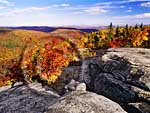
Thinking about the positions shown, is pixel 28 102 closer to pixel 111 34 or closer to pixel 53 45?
pixel 53 45

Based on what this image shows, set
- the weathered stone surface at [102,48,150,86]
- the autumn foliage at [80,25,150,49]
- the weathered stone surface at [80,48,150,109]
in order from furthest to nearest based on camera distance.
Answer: the autumn foliage at [80,25,150,49] < the weathered stone surface at [102,48,150,86] < the weathered stone surface at [80,48,150,109]

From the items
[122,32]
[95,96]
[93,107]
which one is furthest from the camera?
[122,32]

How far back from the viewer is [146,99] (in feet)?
65.4

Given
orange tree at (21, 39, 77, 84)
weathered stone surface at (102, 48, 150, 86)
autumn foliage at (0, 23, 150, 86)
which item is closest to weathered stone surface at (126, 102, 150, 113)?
weathered stone surface at (102, 48, 150, 86)

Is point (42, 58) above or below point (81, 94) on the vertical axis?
below

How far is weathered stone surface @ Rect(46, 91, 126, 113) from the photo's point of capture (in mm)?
12772

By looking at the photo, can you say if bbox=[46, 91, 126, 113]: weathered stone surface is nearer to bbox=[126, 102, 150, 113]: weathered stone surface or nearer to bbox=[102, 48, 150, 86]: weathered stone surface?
bbox=[126, 102, 150, 113]: weathered stone surface

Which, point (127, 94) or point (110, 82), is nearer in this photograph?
point (127, 94)

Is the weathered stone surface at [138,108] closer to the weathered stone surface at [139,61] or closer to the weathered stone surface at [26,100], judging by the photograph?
the weathered stone surface at [139,61]

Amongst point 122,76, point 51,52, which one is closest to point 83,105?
point 122,76

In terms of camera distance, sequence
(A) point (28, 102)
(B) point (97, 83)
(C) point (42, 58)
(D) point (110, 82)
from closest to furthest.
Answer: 1. (A) point (28, 102)
2. (D) point (110, 82)
3. (B) point (97, 83)
4. (C) point (42, 58)

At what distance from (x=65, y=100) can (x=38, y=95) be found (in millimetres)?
5185

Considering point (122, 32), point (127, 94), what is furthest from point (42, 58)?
point (122, 32)

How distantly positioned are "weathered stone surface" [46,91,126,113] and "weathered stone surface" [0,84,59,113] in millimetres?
1849
